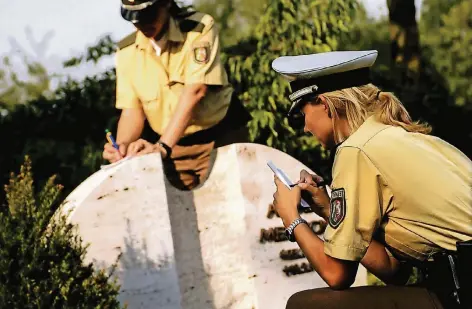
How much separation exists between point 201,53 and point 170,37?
201mm

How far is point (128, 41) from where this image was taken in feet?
17.3

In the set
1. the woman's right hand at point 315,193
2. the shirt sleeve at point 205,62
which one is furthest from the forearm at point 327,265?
the shirt sleeve at point 205,62

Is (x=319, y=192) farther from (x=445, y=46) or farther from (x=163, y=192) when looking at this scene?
(x=445, y=46)

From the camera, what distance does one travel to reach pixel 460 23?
21469 millimetres

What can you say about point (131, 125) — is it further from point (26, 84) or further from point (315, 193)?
point (26, 84)

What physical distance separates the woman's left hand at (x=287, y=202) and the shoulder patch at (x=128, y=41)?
200 centimetres

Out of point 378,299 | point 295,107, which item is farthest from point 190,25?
point 378,299

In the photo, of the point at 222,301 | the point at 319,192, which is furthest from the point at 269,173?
the point at 319,192

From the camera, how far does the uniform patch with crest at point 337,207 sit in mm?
3133

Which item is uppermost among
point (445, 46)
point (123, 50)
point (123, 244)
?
point (445, 46)

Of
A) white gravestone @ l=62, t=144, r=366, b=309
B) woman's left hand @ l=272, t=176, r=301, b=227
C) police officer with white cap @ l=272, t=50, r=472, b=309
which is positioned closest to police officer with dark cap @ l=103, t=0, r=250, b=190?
white gravestone @ l=62, t=144, r=366, b=309

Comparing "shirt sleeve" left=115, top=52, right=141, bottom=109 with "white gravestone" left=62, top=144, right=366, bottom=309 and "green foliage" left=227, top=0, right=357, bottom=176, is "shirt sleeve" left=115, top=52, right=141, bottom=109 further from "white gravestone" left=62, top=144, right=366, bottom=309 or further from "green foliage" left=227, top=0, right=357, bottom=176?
"green foliage" left=227, top=0, right=357, bottom=176

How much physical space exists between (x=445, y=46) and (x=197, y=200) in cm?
1748

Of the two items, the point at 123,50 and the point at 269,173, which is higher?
the point at 123,50
